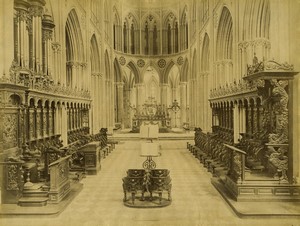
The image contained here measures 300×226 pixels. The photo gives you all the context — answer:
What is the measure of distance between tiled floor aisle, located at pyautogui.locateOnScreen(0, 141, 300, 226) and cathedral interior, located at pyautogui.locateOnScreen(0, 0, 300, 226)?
0.03m

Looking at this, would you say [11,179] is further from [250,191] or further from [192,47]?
[192,47]

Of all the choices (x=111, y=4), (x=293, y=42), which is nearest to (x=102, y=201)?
(x=293, y=42)

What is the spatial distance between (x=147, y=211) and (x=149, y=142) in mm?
2285

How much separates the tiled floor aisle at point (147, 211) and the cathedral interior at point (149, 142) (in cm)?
3

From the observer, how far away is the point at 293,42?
28.3 feet

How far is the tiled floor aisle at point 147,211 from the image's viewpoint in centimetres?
718

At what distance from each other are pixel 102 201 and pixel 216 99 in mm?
10774

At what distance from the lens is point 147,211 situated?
26.2ft

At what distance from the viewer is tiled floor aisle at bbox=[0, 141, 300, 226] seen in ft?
23.6

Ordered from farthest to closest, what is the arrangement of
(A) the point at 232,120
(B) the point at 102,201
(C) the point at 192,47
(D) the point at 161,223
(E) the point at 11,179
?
1. (C) the point at 192,47
2. (A) the point at 232,120
3. (B) the point at 102,201
4. (E) the point at 11,179
5. (D) the point at 161,223

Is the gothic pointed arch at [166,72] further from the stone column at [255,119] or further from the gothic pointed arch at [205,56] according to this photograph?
the stone column at [255,119]

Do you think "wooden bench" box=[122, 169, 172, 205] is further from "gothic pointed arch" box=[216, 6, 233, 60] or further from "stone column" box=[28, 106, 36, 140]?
"gothic pointed arch" box=[216, 6, 233, 60]

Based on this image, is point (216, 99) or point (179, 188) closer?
point (179, 188)

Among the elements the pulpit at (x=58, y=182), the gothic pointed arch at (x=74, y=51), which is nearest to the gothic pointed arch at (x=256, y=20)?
the gothic pointed arch at (x=74, y=51)
